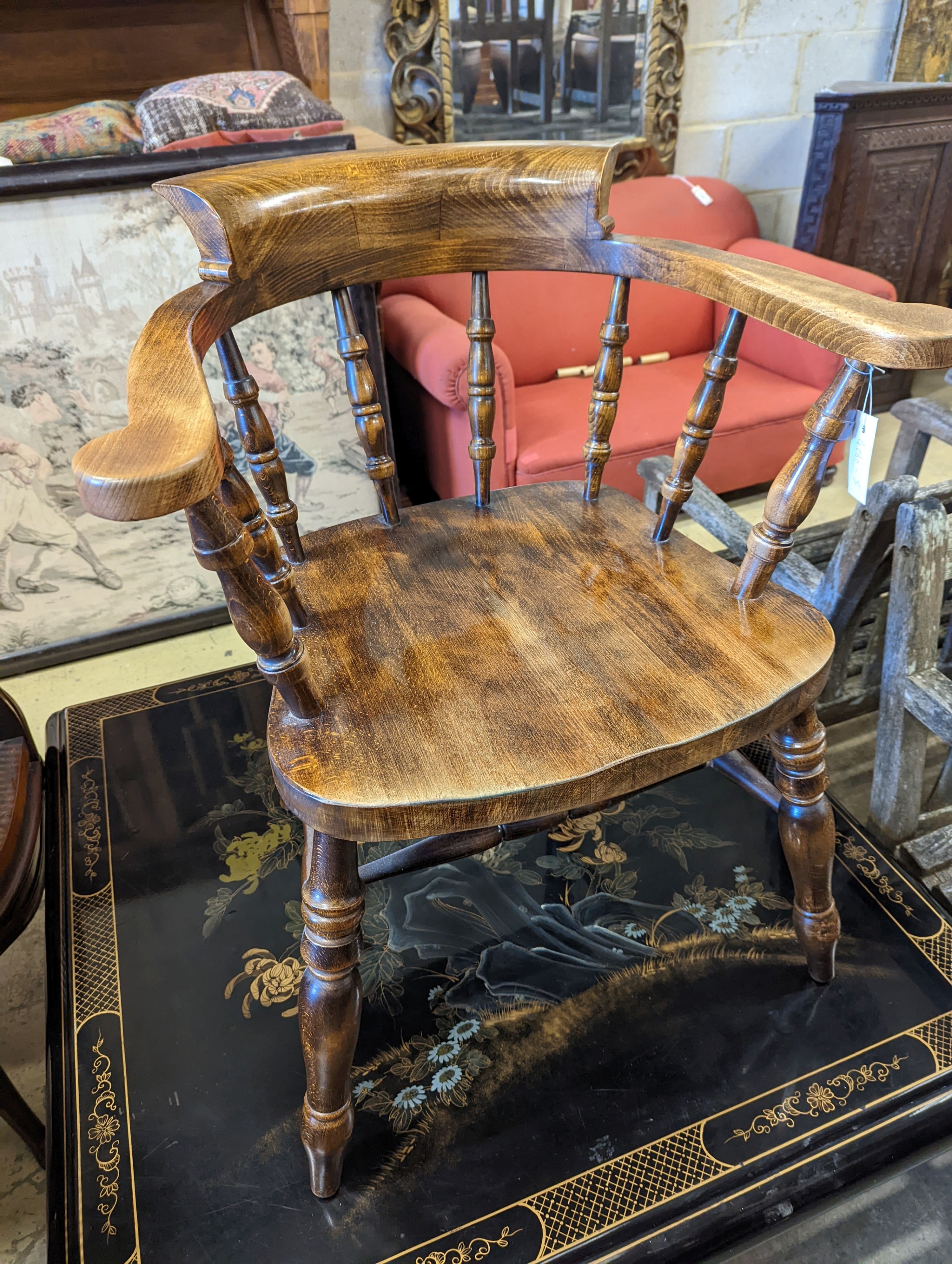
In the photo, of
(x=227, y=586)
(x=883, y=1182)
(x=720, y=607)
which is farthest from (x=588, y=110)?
(x=883, y=1182)

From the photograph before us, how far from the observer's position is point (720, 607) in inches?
31.7

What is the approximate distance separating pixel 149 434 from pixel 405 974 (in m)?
0.68

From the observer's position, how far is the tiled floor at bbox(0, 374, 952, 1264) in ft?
2.76

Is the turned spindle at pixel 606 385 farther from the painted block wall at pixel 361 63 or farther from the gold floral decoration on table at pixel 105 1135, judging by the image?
the painted block wall at pixel 361 63

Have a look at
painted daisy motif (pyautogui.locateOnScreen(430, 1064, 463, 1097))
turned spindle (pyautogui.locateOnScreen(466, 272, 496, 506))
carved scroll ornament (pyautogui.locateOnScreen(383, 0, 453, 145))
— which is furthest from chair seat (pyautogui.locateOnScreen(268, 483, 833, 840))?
carved scroll ornament (pyautogui.locateOnScreen(383, 0, 453, 145))

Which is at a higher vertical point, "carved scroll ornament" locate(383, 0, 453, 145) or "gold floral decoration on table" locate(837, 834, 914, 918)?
"carved scroll ornament" locate(383, 0, 453, 145)

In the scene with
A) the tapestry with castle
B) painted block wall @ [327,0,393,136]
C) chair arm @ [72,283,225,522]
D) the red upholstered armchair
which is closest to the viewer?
chair arm @ [72,283,225,522]

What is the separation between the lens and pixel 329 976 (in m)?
0.67

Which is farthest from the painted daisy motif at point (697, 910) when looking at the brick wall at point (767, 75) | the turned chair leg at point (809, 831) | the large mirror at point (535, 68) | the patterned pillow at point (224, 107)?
the brick wall at point (767, 75)

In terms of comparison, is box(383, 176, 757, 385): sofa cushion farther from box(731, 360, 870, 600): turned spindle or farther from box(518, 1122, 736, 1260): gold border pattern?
box(518, 1122, 736, 1260): gold border pattern

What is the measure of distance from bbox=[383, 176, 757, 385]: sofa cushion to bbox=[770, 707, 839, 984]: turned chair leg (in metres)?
1.53

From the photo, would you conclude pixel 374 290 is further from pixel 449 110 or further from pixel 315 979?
pixel 315 979

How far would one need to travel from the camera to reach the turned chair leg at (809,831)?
778 mm

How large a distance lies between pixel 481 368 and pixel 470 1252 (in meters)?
0.84
